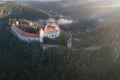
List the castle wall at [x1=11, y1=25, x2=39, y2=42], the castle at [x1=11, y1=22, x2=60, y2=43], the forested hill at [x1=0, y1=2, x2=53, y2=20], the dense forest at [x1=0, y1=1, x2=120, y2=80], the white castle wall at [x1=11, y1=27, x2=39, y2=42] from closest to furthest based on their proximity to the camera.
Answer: the dense forest at [x1=0, y1=1, x2=120, y2=80], the castle at [x1=11, y1=22, x2=60, y2=43], the castle wall at [x1=11, y1=25, x2=39, y2=42], the white castle wall at [x1=11, y1=27, x2=39, y2=42], the forested hill at [x1=0, y1=2, x2=53, y2=20]

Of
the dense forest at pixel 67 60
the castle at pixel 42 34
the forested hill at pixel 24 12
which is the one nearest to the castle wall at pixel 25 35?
the castle at pixel 42 34

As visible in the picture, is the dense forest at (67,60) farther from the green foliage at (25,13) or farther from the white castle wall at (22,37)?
the green foliage at (25,13)

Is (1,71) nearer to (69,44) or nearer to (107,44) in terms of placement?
(69,44)

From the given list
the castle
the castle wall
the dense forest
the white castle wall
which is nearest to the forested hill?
the white castle wall

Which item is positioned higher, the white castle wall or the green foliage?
the green foliage

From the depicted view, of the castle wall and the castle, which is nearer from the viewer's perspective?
the castle

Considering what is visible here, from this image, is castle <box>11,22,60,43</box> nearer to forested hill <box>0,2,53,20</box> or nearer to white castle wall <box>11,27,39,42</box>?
white castle wall <box>11,27,39,42</box>

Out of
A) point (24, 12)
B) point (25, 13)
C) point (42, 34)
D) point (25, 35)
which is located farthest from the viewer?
point (24, 12)

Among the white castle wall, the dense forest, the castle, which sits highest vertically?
the castle

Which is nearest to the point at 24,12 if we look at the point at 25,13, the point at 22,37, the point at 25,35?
the point at 25,13

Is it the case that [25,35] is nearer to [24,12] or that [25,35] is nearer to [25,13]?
[25,13]

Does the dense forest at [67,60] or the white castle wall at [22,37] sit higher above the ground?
the white castle wall at [22,37]

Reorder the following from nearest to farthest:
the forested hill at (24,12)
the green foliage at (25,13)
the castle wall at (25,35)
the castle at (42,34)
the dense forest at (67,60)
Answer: the dense forest at (67,60)
the castle at (42,34)
the castle wall at (25,35)
the green foliage at (25,13)
the forested hill at (24,12)
